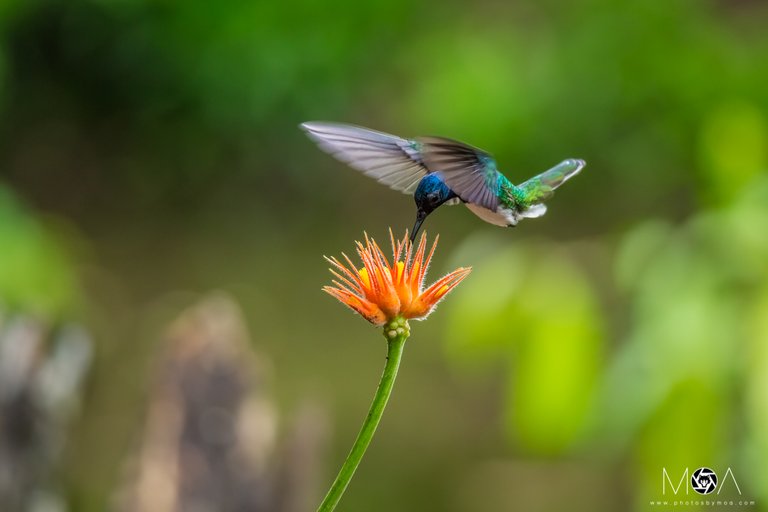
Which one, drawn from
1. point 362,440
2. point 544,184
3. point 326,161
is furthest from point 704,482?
point 326,161

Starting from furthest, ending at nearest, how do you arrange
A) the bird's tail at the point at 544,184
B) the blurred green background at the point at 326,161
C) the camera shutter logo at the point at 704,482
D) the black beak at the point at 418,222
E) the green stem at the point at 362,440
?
the blurred green background at the point at 326,161 → the camera shutter logo at the point at 704,482 → the bird's tail at the point at 544,184 → the black beak at the point at 418,222 → the green stem at the point at 362,440

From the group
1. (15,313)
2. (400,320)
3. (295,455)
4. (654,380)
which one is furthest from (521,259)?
(15,313)

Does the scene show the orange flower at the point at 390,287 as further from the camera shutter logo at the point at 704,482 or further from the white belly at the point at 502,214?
the camera shutter logo at the point at 704,482

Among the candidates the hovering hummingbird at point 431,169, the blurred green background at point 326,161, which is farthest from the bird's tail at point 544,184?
the blurred green background at point 326,161

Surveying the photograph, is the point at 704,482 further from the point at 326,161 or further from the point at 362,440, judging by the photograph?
the point at 326,161

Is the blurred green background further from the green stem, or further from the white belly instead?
the green stem

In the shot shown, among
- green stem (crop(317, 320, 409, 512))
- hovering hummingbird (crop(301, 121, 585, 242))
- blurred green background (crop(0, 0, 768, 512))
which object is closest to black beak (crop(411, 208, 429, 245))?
hovering hummingbird (crop(301, 121, 585, 242))
